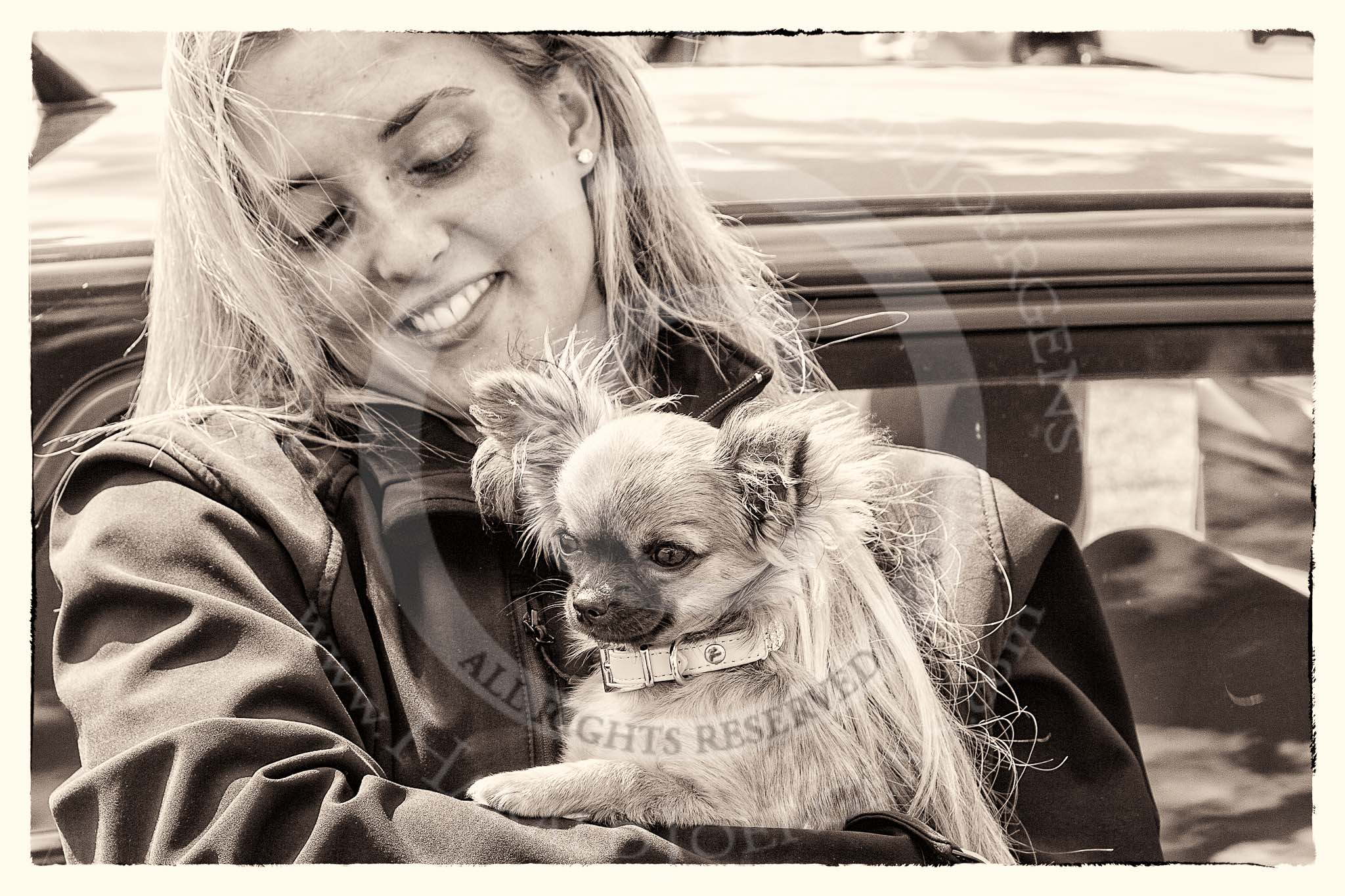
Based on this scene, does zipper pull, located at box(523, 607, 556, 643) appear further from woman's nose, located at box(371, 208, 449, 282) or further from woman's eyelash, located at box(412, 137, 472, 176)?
woman's eyelash, located at box(412, 137, 472, 176)

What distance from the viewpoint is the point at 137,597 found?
2.12 meters

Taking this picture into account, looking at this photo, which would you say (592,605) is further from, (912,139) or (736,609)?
(912,139)

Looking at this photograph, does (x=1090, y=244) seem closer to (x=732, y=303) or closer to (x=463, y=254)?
(x=732, y=303)

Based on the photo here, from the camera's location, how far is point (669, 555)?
2066 mm

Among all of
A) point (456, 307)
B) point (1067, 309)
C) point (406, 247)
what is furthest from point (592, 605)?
point (1067, 309)

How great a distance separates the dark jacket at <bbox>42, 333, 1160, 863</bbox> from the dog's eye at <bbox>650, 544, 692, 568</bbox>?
0.25m

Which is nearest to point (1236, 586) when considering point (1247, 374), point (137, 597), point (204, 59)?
point (1247, 374)

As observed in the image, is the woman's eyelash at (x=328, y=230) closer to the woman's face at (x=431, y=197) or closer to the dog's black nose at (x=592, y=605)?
the woman's face at (x=431, y=197)

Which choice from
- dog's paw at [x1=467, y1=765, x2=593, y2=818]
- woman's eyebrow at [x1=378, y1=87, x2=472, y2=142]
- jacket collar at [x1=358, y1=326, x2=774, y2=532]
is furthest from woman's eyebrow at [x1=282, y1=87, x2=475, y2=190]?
dog's paw at [x1=467, y1=765, x2=593, y2=818]

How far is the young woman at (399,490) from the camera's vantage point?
6.86ft

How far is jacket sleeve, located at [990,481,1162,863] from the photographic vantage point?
7.62ft

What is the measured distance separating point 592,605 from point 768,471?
1.37 ft

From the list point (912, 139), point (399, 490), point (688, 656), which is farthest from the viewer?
point (912, 139)

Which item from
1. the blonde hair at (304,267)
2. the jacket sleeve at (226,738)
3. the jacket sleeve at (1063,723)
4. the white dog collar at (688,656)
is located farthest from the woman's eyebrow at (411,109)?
the jacket sleeve at (1063,723)
